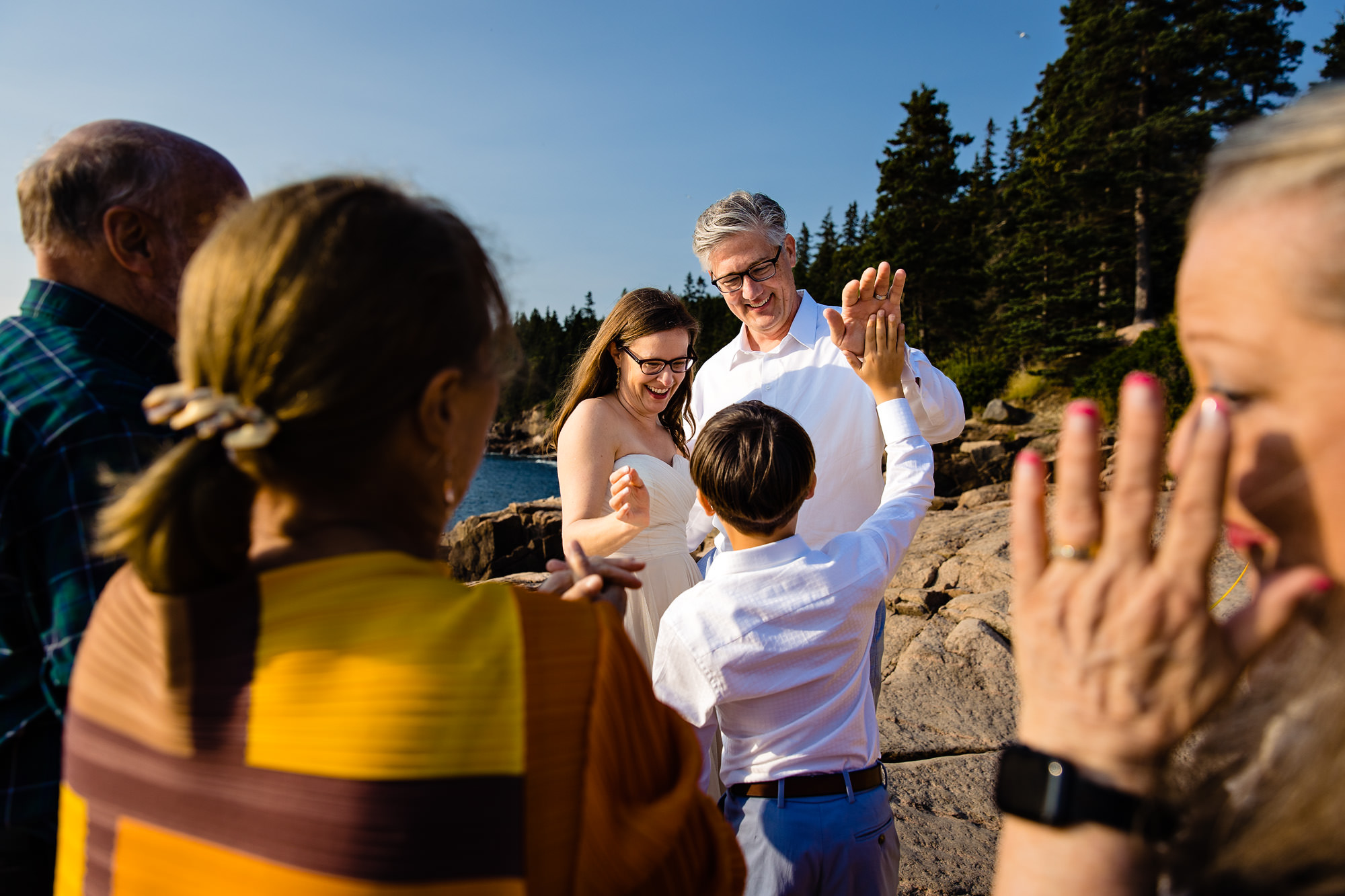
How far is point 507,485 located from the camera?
39.8m

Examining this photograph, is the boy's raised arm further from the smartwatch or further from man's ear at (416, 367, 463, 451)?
man's ear at (416, 367, 463, 451)

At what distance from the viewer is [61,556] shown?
1.32m

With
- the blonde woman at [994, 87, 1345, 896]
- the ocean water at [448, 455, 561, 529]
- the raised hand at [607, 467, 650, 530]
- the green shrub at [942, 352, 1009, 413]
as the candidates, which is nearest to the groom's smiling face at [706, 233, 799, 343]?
the raised hand at [607, 467, 650, 530]

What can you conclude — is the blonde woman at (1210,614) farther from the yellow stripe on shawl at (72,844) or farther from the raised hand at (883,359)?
the raised hand at (883,359)

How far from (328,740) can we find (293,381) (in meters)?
0.42

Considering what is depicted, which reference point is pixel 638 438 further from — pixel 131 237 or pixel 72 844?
pixel 72 844

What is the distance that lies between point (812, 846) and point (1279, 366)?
1.54m

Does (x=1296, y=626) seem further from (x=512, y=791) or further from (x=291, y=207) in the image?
(x=291, y=207)

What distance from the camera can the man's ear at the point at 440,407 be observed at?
3.20 ft

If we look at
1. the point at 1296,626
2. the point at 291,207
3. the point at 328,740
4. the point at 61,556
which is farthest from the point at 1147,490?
the point at 61,556

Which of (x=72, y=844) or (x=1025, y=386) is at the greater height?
(x=1025, y=386)

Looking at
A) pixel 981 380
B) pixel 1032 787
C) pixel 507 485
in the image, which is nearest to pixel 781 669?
pixel 1032 787

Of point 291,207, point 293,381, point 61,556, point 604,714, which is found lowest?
point 604,714

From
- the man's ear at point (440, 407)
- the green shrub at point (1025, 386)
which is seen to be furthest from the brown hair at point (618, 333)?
the green shrub at point (1025, 386)
